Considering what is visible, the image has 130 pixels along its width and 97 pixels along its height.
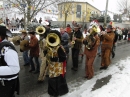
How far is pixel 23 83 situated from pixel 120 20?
46.2 meters

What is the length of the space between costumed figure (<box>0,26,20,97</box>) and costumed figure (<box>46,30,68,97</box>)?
1565 mm

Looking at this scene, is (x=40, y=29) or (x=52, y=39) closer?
(x=52, y=39)

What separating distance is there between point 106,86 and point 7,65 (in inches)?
140

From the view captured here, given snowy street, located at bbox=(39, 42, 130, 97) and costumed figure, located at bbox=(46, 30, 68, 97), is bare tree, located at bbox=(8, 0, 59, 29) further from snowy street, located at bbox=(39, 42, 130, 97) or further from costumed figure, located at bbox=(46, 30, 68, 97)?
costumed figure, located at bbox=(46, 30, 68, 97)

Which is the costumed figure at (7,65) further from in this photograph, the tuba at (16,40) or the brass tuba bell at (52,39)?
the tuba at (16,40)

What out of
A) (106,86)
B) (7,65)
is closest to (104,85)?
(106,86)

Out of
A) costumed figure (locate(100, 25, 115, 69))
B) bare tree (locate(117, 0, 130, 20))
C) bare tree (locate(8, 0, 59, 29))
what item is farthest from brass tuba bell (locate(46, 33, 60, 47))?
bare tree (locate(117, 0, 130, 20))

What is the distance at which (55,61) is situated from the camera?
436 centimetres

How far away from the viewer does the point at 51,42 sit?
4.26 meters

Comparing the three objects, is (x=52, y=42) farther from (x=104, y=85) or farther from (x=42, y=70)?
(x=104, y=85)

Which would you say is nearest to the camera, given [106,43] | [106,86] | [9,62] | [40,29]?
[9,62]

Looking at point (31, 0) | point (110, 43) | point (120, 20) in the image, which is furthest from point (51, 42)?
point (120, 20)

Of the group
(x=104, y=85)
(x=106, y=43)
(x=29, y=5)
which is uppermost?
(x=29, y=5)

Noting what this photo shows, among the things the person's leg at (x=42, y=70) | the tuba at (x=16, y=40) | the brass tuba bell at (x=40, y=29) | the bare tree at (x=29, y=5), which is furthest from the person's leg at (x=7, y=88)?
the bare tree at (x=29, y=5)
